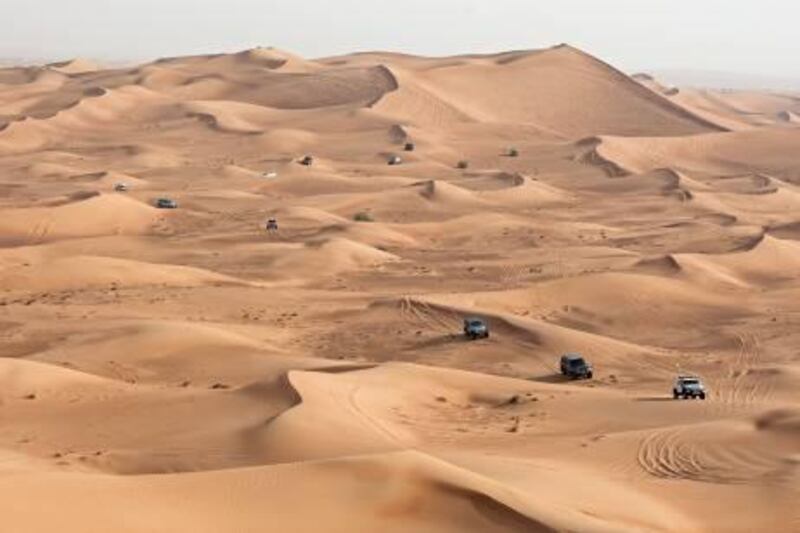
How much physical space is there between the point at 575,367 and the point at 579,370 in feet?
0.32

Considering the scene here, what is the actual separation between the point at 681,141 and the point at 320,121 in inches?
999

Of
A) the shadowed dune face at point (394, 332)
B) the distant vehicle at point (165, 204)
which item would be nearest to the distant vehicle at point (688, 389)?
the shadowed dune face at point (394, 332)

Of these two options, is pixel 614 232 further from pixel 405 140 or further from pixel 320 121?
pixel 320 121

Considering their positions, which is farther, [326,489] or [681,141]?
[681,141]

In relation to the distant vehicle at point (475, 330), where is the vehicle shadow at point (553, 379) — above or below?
above

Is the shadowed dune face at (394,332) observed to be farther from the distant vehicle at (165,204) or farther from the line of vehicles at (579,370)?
the line of vehicles at (579,370)

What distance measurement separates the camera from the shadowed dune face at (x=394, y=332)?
12.4m

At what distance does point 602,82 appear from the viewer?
3962 inches

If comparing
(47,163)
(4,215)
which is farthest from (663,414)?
(47,163)

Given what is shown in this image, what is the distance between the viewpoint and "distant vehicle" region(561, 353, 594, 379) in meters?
23.6

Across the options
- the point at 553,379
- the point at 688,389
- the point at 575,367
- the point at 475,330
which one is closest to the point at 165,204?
the point at 475,330

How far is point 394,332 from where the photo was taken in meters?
27.6

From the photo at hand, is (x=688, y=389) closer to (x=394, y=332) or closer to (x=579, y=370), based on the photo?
(x=579, y=370)

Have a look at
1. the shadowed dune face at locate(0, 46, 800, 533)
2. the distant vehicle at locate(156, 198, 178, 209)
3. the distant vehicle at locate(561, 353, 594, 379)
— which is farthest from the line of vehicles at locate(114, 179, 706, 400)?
the distant vehicle at locate(156, 198, 178, 209)
